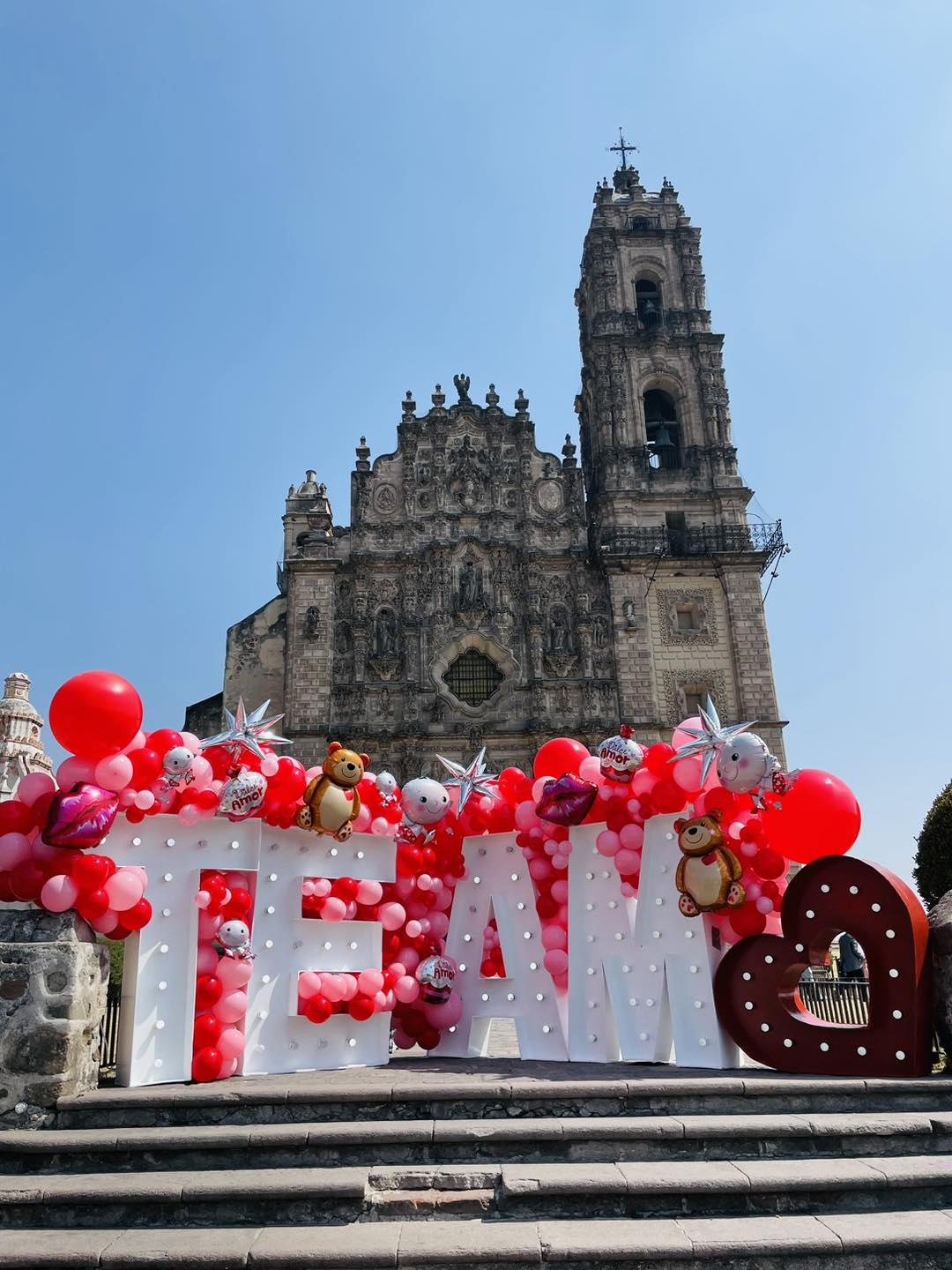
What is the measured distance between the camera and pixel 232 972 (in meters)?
7.68

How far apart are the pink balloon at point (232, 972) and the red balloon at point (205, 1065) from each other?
0.51 meters

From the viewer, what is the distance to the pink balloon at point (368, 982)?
329 inches

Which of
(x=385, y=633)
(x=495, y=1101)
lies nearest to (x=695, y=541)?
(x=385, y=633)

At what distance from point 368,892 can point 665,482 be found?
2096 centimetres

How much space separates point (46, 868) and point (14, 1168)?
80.7 inches

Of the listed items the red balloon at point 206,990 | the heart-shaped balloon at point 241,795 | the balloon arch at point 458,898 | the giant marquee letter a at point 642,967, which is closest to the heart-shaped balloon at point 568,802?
the balloon arch at point 458,898

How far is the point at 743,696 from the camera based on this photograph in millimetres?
24531

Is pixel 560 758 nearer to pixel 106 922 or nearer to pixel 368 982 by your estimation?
pixel 368 982

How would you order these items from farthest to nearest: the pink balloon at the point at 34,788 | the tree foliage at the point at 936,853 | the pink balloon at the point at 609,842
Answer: the tree foliage at the point at 936,853 → the pink balloon at the point at 609,842 → the pink balloon at the point at 34,788

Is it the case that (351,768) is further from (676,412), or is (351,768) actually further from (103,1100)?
(676,412)

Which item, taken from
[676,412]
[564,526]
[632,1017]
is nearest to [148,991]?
[632,1017]

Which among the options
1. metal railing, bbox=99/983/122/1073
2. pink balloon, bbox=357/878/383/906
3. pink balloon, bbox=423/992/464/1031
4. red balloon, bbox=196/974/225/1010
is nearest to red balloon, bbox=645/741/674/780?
pink balloon, bbox=357/878/383/906

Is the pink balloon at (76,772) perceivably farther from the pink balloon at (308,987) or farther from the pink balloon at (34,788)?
the pink balloon at (308,987)

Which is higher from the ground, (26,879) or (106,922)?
(26,879)
